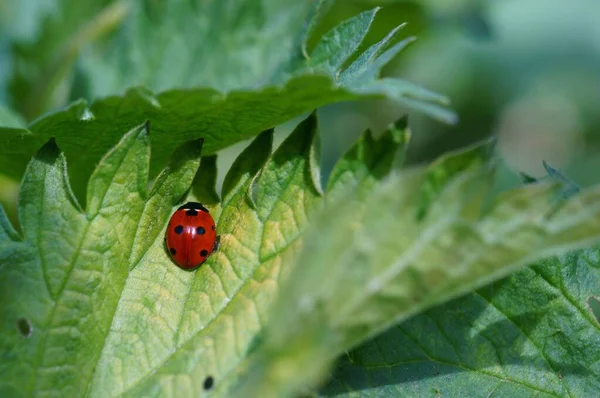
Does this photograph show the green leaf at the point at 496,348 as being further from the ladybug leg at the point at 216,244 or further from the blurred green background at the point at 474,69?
the blurred green background at the point at 474,69

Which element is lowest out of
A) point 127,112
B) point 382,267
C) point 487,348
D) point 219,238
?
point 487,348

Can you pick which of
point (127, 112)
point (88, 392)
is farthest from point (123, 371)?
point (127, 112)

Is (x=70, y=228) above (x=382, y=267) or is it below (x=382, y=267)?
above

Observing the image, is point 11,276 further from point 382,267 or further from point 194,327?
point 382,267

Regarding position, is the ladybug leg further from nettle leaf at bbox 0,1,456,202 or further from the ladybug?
nettle leaf at bbox 0,1,456,202

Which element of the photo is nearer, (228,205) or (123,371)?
(123,371)

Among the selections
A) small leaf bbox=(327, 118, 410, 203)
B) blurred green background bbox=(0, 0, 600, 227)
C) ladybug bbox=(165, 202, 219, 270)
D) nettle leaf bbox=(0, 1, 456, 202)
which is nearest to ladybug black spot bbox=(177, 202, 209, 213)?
ladybug bbox=(165, 202, 219, 270)

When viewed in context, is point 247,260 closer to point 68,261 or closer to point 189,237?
point 189,237

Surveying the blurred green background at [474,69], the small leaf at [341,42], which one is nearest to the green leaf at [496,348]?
the small leaf at [341,42]
